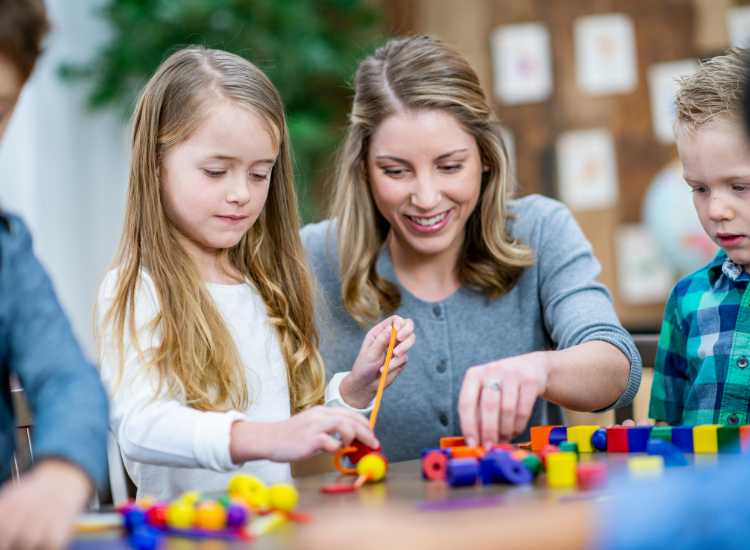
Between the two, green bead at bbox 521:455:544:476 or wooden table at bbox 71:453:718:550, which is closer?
wooden table at bbox 71:453:718:550

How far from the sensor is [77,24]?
3.57 meters

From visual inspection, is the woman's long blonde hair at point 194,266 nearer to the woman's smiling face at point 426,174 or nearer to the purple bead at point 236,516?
the woman's smiling face at point 426,174

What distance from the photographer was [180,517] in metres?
0.62

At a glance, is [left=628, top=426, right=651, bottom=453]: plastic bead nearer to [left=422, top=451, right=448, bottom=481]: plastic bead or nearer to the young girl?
[left=422, top=451, right=448, bottom=481]: plastic bead

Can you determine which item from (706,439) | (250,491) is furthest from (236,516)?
(706,439)

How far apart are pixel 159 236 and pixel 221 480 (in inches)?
15.0

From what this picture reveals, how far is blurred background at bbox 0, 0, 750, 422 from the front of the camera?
10.1ft

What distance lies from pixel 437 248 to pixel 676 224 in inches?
75.3

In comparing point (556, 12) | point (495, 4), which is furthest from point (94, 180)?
point (556, 12)

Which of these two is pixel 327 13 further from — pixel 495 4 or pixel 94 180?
pixel 94 180

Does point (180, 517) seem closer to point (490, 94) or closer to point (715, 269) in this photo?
point (715, 269)

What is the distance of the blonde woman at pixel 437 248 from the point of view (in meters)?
1.37

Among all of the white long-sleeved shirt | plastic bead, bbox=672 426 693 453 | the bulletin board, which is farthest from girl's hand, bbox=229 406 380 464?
the bulletin board

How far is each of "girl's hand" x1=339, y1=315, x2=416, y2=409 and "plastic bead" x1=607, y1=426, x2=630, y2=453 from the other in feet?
1.08
